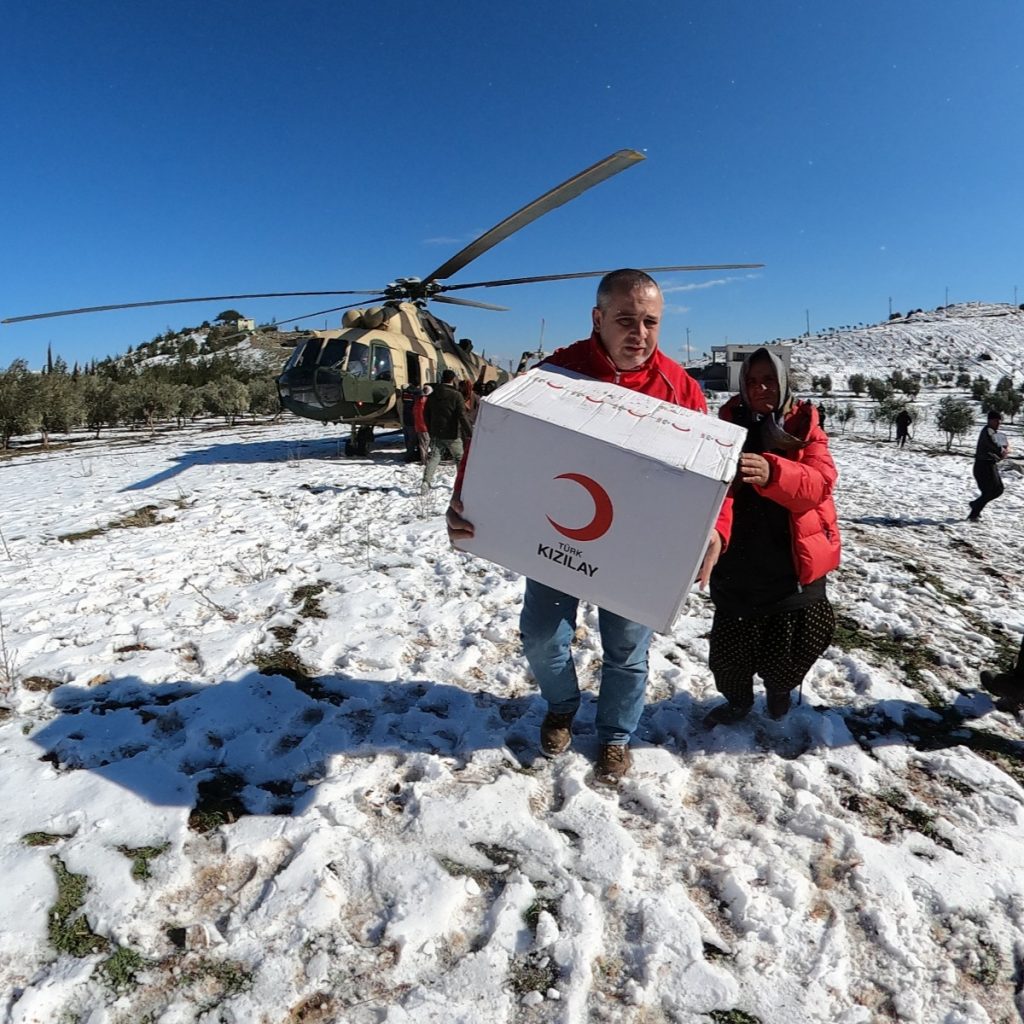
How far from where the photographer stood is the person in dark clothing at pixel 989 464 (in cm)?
868

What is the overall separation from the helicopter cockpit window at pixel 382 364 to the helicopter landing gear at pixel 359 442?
1.89m

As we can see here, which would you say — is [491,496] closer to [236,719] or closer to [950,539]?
[236,719]

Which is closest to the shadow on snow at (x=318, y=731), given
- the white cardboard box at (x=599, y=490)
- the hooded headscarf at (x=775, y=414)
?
the white cardboard box at (x=599, y=490)

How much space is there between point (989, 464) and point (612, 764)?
30.2 ft

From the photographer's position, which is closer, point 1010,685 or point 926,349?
point 1010,685

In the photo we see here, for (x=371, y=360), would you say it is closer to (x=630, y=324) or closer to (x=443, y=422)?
(x=443, y=422)

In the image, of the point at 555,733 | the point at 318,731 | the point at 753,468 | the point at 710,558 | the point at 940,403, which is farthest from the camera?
the point at 940,403

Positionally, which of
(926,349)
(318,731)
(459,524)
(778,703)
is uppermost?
(926,349)

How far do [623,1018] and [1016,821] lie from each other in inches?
74.2

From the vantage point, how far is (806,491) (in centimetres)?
239

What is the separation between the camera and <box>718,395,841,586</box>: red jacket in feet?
Answer: 7.64

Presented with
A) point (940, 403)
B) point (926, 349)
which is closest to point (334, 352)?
point (940, 403)

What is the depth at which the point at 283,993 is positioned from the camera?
1.67 metres

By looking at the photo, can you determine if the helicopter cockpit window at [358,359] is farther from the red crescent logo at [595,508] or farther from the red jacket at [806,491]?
the red crescent logo at [595,508]
